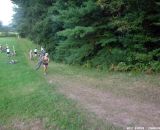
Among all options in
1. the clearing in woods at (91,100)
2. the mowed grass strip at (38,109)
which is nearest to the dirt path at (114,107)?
the clearing in woods at (91,100)

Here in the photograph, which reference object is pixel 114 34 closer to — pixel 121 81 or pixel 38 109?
pixel 121 81

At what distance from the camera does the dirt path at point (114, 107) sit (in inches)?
399

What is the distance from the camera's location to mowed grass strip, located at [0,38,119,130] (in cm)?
1052

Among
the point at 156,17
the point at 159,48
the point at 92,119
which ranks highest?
the point at 156,17

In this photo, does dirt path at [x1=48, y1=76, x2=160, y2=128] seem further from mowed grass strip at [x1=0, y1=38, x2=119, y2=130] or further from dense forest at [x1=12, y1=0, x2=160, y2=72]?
dense forest at [x1=12, y1=0, x2=160, y2=72]

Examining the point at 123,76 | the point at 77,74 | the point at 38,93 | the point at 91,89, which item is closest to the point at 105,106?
the point at 91,89

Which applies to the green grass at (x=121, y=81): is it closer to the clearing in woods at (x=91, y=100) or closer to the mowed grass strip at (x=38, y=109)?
the clearing in woods at (x=91, y=100)

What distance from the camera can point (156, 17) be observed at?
682 inches

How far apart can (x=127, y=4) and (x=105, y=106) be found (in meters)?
7.91

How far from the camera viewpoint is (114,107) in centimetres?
1154

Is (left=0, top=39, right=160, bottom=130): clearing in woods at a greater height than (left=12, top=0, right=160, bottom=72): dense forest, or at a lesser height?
lesser

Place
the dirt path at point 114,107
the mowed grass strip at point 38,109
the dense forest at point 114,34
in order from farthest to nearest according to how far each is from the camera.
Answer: the dense forest at point 114,34
the mowed grass strip at point 38,109
the dirt path at point 114,107

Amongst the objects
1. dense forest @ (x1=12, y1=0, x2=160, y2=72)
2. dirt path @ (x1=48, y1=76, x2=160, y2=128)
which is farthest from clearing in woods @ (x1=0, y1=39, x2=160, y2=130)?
dense forest @ (x1=12, y1=0, x2=160, y2=72)

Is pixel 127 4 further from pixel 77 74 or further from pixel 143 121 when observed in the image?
pixel 143 121
